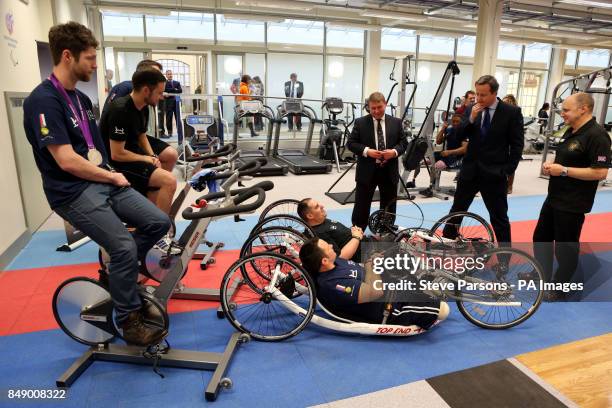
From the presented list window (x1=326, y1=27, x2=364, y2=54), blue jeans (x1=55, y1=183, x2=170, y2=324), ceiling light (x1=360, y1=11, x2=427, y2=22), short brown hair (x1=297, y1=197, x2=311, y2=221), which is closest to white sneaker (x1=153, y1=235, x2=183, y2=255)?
blue jeans (x1=55, y1=183, x2=170, y2=324)

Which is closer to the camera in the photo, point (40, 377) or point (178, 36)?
point (40, 377)

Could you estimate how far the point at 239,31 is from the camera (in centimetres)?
1222

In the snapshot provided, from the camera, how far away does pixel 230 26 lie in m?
12.0

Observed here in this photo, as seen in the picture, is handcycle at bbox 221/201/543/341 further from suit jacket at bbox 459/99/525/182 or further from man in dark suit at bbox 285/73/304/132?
man in dark suit at bbox 285/73/304/132

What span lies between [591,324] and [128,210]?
3.22 metres

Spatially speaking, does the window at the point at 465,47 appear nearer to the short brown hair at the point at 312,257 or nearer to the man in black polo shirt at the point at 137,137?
the man in black polo shirt at the point at 137,137

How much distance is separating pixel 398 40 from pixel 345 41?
2.13 m

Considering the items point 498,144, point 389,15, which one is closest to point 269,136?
point 389,15

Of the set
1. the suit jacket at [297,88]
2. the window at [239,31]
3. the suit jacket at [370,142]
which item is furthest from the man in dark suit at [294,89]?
the suit jacket at [370,142]

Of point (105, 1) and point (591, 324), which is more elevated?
point (105, 1)

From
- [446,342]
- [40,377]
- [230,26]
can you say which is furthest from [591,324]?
[230,26]

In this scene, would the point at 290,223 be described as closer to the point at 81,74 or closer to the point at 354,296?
the point at 354,296

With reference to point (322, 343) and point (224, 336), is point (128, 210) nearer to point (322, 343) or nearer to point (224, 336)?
point (224, 336)

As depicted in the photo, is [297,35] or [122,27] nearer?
[122,27]
